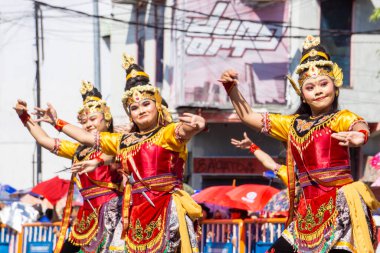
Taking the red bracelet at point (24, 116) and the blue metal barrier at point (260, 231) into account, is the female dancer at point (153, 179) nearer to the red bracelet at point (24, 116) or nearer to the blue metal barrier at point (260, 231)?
the red bracelet at point (24, 116)

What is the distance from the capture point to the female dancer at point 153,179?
27.9 ft

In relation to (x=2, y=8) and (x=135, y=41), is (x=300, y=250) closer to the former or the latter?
(x=135, y=41)

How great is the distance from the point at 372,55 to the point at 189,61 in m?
3.74

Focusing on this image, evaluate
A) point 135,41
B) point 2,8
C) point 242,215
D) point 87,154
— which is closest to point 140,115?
point 87,154

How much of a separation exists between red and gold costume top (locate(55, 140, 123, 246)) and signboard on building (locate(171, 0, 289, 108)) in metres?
10.8

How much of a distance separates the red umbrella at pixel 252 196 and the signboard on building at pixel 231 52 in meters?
6.78

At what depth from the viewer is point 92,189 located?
1040 cm

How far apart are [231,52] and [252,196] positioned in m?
7.69

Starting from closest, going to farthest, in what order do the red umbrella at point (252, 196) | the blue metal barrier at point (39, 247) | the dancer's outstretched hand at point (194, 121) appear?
the dancer's outstretched hand at point (194, 121) < the blue metal barrier at point (39, 247) < the red umbrella at point (252, 196)

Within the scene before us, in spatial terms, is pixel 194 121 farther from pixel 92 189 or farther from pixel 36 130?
pixel 92 189

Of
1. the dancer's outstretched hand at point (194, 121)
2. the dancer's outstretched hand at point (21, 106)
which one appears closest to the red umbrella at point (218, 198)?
the dancer's outstretched hand at point (21, 106)

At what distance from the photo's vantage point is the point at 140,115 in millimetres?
8828

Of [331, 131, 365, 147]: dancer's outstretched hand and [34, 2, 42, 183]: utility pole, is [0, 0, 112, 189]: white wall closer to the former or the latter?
[34, 2, 42, 183]: utility pole

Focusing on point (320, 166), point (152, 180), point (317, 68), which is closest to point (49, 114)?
point (152, 180)
